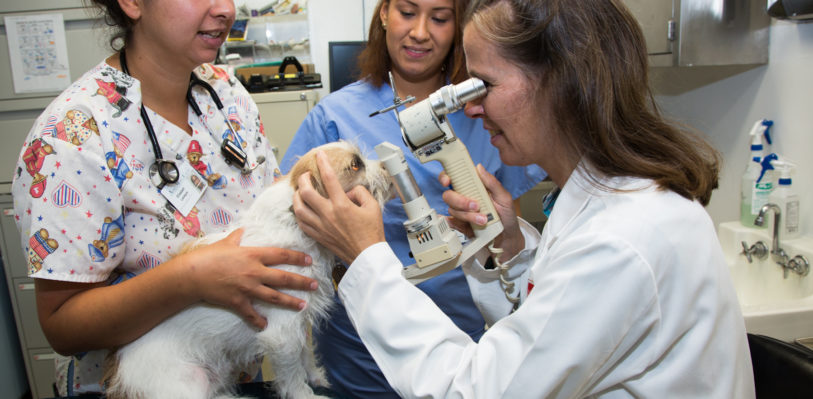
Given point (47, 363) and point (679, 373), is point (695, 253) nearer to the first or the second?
point (679, 373)

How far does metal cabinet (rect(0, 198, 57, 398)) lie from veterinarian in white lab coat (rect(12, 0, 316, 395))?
2.28 m

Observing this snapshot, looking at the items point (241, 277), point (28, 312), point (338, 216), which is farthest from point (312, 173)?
point (28, 312)

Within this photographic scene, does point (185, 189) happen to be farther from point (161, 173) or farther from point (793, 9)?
point (793, 9)

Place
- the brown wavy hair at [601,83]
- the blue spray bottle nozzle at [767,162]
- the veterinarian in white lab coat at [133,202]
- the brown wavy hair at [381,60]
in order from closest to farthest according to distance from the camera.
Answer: the brown wavy hair at [601,83] < the veterinarian in white lab coat at [133,202] < the brown wavy hair at [381,60] < the blue spray bottle nozzle at [767,162]

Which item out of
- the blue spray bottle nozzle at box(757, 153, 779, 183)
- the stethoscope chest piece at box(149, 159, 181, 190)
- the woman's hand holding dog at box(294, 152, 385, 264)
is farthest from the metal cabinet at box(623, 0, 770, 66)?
the stethoscope chest piece at box(149, 159, 181, 190)

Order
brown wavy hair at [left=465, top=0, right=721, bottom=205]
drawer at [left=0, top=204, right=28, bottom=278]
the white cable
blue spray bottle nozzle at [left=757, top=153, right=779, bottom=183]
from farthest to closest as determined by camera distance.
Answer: drawer at [left=0, top=204, right=28, bottom=278] → blue spray bottle nozzle at [left=757, top=153, right=779, bottom=183] → the white cable → brown wavy hair at [left=465, top=0, right=721, bottom=205]

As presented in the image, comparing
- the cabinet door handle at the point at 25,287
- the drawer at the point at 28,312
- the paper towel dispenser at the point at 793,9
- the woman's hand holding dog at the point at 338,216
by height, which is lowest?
the drawer at the point at 28,312

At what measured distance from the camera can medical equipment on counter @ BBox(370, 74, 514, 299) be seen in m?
1.18

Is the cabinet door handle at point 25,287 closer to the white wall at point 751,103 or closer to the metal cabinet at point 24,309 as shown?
the metal cabinet at point 24,309

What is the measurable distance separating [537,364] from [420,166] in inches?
34.5

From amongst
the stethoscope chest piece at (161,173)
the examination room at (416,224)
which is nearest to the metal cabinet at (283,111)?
the examination room at (416,224)

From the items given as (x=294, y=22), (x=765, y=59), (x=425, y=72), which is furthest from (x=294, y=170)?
(x=294, y=22)

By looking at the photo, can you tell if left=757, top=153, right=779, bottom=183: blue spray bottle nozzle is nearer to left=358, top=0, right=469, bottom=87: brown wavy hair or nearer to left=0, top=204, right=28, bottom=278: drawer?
left=358, top=0, right=469, bottom=87: brown wavy hair

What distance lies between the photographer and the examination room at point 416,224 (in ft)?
2.93
